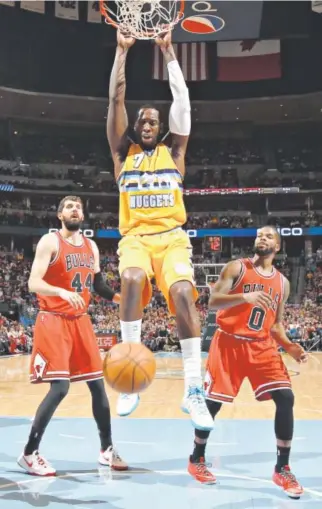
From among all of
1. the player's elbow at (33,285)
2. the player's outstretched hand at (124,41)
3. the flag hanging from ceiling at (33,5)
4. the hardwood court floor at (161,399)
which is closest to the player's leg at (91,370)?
the player's elbow at (33,285)

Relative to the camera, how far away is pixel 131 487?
513 cm

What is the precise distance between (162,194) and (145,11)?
1.76m

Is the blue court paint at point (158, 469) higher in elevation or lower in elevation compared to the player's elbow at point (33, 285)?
lower

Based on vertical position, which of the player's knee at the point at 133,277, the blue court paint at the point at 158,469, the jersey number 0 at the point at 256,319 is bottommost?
the blue court paint at the point at 158,469

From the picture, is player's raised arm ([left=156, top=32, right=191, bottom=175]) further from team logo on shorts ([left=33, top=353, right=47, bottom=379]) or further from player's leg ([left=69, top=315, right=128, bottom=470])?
team logo on shorts ([left=33, top=353, right=47, bottom=379])

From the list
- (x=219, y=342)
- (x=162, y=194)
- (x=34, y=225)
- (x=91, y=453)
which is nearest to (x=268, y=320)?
(x=219, y=342)

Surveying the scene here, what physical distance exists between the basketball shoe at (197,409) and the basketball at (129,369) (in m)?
0.30

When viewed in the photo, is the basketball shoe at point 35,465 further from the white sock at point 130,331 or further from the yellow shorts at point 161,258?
the yellow shorts at point 161,258

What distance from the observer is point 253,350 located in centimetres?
517

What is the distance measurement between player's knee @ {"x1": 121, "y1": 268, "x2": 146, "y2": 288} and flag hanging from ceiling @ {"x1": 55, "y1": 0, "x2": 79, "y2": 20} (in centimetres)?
2952

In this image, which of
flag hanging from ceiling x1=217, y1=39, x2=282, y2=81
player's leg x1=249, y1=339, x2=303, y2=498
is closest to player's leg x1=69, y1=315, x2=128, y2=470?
player's leg x1=249, y1=339, x2=303, y2=498

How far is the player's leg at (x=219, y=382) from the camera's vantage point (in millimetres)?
5121

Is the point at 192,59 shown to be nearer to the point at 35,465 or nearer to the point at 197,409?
the point at 35,465

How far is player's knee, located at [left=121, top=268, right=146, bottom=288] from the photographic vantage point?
13.2 feet
